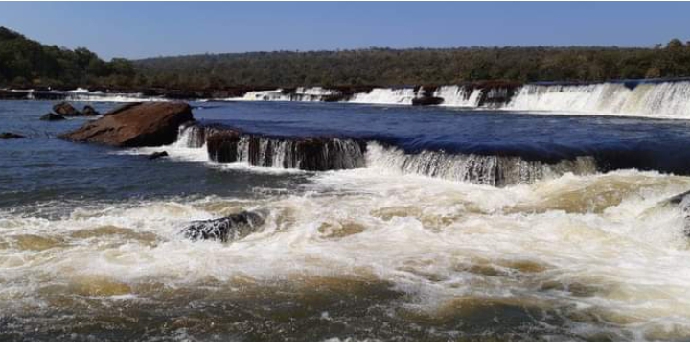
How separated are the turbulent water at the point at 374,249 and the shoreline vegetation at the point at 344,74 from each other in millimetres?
24449

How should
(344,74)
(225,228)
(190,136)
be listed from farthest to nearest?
(344,74)
(190,136)
(225,228)

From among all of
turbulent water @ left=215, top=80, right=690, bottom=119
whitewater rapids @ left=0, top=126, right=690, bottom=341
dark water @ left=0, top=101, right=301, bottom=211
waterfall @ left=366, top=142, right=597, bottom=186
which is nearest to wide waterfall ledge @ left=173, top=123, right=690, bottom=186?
waterfall @ left=366, top=142, right=597, bottom=186

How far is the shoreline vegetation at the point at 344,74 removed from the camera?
5003 cm

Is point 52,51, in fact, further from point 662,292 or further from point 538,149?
point 662,292

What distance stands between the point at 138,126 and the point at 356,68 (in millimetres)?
92748

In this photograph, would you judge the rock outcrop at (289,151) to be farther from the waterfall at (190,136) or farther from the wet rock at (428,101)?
the wet rock at (428,101)

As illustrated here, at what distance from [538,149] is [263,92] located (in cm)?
4236

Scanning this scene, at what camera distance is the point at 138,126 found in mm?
21547

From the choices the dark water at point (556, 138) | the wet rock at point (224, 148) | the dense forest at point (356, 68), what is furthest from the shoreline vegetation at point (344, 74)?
the wet rock at point (224, 148)

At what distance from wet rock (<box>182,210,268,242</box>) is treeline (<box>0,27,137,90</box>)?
63106mm

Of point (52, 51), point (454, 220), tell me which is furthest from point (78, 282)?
point (52, 51)

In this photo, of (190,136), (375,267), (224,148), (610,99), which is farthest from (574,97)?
(375,267)

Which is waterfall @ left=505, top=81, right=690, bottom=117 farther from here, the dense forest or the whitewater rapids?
the dense forest

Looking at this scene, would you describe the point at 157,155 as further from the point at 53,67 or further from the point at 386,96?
the point at 53,67
